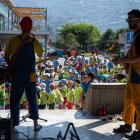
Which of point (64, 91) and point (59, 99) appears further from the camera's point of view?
point (64, 91)

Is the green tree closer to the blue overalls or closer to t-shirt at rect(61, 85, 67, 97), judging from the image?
t-shirt at rect(61, 85, 67, 97)

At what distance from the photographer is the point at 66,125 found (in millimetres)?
6156

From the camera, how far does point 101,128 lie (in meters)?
6.06

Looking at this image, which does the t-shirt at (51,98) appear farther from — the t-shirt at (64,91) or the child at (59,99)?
the t-shirt at (64,91)

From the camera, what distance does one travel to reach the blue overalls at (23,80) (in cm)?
543

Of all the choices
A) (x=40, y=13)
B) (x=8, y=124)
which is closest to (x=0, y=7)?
(x=40, y=13)

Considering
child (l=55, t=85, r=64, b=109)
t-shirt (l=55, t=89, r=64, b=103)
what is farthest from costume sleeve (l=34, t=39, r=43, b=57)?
t-shirt (l=55, t=89, r=64, b=103)

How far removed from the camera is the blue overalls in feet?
17.8

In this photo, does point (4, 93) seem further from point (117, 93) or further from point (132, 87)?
point (132, 87)

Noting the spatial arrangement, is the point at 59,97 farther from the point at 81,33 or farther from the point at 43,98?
the point at 81,33

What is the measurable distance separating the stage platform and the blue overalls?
281 millimetres

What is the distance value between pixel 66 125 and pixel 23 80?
1110 millimetres

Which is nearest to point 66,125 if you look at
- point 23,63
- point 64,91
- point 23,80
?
point 23,80

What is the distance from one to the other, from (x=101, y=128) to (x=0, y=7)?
2747 cm
